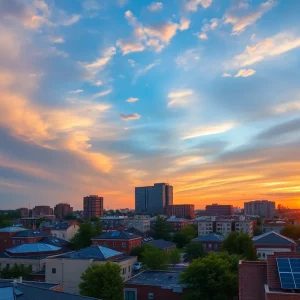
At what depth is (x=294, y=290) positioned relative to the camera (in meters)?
12.9

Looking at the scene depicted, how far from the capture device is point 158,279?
30984mm

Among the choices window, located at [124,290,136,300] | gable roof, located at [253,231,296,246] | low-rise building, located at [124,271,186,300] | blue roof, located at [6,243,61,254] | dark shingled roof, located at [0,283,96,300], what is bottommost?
window, located at [124,290,136,300]

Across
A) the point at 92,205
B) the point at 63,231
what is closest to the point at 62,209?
the point at 92,205

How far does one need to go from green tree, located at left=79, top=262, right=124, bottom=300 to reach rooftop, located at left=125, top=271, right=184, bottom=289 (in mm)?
2940

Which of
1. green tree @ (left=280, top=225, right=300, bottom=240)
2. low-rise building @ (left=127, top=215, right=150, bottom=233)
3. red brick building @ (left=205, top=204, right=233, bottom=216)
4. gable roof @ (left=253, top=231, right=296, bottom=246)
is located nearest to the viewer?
gable roof @ (left=253, top=231, right=296, bottom=246)

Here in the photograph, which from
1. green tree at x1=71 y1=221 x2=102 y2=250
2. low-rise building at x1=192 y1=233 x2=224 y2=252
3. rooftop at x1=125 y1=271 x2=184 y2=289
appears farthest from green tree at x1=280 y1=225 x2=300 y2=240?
rooftop at x1=125 y1=271 x2=184 y2=289

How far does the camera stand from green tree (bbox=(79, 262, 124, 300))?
26.0 meters

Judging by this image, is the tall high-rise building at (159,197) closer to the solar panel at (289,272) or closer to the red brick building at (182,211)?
the red brick building at (182,211)

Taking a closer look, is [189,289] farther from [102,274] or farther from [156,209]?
[156,209]

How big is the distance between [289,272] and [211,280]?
10.6 metres

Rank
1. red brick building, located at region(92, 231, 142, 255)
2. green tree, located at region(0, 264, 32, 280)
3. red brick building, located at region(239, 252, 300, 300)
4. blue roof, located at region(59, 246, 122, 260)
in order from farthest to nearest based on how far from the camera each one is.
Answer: red brick building, located at region(92, 231, 142, 255) < green tree, located at region(0, 264, 32, 280) < blue roof, located at region(59, 246, 122, 260) < red brick building, located at region(239, 252, 300, 300)

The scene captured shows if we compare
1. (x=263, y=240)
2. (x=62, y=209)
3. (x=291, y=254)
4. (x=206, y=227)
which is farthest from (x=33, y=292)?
(x=62, y=209)

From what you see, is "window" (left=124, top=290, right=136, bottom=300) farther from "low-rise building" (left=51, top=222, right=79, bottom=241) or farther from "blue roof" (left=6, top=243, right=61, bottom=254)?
"low-rise building" (left=51, top=222, right=79, bottom=241)

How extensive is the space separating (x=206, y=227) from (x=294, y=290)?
87.5m
